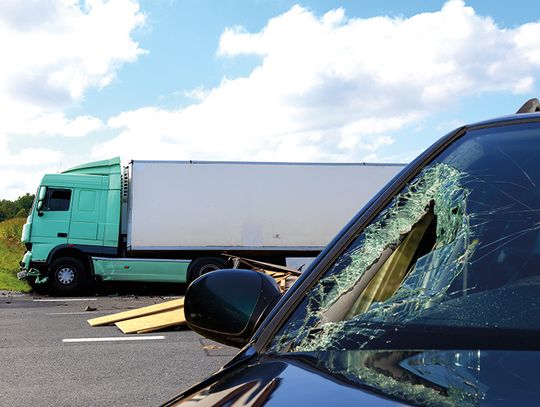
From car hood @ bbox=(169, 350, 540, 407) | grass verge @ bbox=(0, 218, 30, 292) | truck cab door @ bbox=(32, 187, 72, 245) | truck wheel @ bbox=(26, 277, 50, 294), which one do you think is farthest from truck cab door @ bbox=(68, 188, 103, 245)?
car hood @ bbox=(169, 350, 540, 407)

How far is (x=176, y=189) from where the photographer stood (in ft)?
50.8

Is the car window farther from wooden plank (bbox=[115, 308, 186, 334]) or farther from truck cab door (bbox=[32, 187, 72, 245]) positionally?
truck cab door (bbox=[32, 187, 72, 245])

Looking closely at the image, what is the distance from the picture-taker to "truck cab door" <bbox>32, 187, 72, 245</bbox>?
48.5 ft

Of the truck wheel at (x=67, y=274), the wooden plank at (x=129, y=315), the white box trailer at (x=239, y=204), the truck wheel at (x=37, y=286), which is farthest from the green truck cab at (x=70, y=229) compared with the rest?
the wooden plank at (x=129, y=315)

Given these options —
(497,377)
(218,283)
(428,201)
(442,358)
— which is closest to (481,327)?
(442,358)

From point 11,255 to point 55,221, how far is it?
8260 mm

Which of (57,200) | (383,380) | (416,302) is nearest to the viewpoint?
(383,380)

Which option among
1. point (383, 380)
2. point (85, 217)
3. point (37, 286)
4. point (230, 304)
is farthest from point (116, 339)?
point (37, 286)

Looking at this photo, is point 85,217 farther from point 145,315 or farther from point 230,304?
point 230,304

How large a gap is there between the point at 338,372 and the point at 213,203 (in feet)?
47.7

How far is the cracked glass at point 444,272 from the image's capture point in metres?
1.24

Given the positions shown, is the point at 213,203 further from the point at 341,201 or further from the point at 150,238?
the point at 341,201

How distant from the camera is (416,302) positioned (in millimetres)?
1415

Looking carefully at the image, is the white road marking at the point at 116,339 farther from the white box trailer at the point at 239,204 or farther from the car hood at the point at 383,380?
the white box trailer at the point at 239,204
